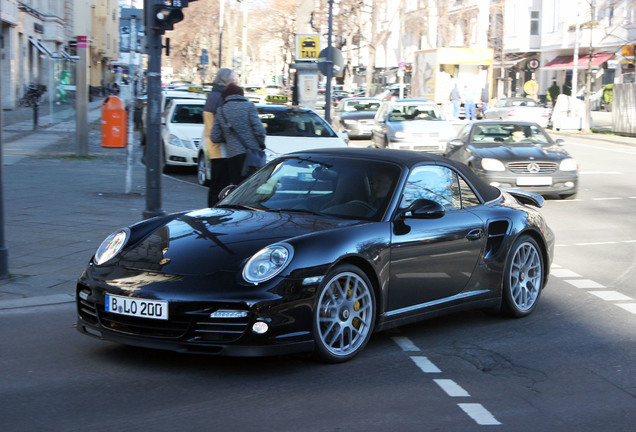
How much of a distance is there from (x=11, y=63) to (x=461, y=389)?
4023 centimetres

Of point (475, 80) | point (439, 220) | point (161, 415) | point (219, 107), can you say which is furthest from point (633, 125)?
point (161, 415)

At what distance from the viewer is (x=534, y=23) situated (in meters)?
64.1

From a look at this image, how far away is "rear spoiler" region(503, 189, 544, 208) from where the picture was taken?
7781 millimetres

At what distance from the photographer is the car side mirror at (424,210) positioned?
5875mm

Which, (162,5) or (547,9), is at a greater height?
(547,9)

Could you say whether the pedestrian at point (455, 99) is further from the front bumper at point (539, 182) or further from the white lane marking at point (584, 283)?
the white lane marking at point (584, 283)

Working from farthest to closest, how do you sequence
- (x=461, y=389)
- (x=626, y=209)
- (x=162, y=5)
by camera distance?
(x=626, y=209)
(x=162, y=5)
(x=461, y=389)

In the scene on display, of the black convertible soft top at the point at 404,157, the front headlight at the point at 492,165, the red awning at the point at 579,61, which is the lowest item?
the front headlight at the point at 492,165

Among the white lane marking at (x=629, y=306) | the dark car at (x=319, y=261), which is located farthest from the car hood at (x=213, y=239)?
the white lane marking at (x=629, y=306)

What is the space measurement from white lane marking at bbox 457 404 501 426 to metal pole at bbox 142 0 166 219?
20.7 feet

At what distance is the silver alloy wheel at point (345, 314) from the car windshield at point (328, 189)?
0.56 meters

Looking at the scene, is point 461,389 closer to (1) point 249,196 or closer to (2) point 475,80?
(1) point 249,196

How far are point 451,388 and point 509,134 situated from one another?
1222 cm

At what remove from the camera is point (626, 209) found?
14.2 m
